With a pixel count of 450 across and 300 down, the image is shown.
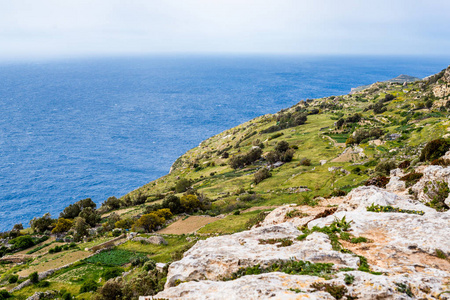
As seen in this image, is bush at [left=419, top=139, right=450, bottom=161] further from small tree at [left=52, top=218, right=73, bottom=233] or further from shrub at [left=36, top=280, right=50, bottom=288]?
small tree at [left=52, top=218, right=73, bottom=233]

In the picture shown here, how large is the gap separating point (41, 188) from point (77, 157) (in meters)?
29.0

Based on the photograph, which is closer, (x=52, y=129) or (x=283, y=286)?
(x=283, y=286)

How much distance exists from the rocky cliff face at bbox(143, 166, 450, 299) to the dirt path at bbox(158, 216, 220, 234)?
20.9 meters

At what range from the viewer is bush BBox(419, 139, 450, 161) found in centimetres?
2815

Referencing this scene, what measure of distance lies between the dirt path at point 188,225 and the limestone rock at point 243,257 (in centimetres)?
2182

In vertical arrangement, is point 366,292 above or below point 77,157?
above

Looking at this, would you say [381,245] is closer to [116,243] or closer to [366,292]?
[366,292]

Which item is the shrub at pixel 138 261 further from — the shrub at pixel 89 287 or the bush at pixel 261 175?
the bush at pixel 261 175

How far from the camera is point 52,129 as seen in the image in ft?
506

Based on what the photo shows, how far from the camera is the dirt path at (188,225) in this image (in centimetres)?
3547

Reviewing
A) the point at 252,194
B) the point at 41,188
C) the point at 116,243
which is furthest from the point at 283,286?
the point at 41,188

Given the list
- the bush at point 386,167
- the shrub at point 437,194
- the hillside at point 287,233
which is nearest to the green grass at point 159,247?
the hillside at point 287,233

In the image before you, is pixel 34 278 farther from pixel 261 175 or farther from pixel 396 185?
pixel 261 175

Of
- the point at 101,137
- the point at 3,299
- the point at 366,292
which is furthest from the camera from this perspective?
the point at 101,137
